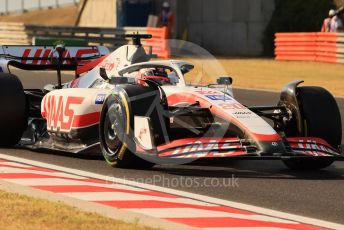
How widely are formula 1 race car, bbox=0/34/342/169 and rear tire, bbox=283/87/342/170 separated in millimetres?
10

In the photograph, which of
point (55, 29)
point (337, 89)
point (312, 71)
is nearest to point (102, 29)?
point (55, 29)

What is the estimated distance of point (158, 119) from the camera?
33.1ft

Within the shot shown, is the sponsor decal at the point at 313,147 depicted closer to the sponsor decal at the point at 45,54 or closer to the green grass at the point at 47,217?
the green grass at the point at 47,217

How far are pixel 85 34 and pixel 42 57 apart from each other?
26447mm

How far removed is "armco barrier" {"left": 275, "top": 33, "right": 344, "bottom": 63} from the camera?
30734 millimetres

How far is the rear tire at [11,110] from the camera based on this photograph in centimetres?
1170

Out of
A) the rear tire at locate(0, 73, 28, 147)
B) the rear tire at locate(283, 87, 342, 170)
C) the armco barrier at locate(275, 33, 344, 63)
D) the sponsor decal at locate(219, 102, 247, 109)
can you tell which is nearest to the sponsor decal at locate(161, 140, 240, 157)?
the sponsor decal at locate(219, 102, 247, 109)

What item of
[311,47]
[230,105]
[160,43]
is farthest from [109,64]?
[160,43]

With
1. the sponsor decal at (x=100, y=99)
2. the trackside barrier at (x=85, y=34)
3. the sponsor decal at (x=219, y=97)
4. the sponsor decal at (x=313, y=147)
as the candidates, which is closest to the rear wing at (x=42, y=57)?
the sponsor decal at (x=100, y=99)

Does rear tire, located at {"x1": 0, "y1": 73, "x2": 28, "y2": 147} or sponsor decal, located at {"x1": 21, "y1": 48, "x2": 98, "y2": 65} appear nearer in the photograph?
rear tire, located at {"x1": 0, "y1": 73, "x2": 28, "y2": 147}

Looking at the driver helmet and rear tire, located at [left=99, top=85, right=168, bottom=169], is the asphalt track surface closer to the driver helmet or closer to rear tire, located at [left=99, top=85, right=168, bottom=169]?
rear tire, located at [left=99, top=85, right=168, bottom=169]

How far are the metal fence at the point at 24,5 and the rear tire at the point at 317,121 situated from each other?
151 feet

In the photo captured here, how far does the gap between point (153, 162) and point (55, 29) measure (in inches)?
1231

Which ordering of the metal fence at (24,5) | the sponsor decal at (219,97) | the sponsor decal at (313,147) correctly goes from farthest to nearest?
the metal fence at (24,5), the sponsor decal at (219,97), the sponsor decal at (313,147)
